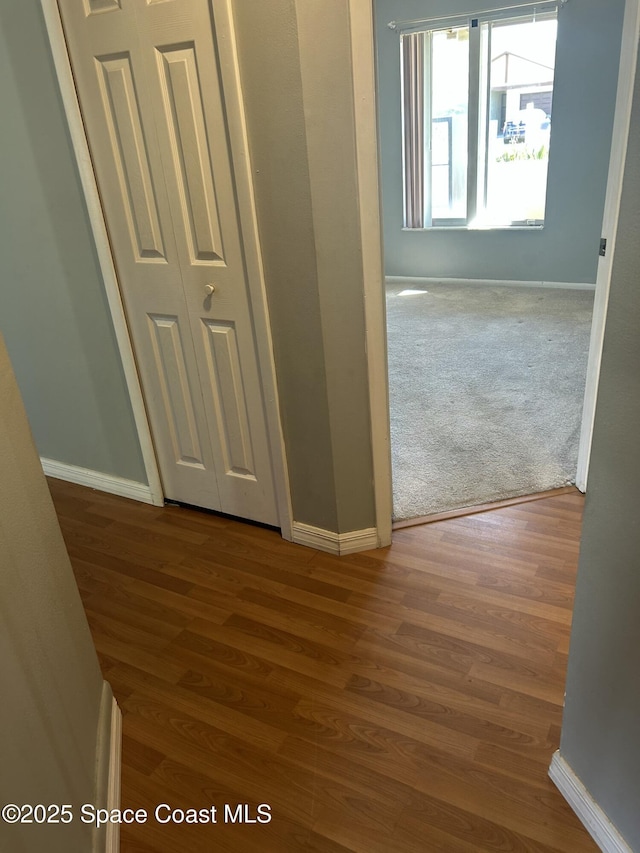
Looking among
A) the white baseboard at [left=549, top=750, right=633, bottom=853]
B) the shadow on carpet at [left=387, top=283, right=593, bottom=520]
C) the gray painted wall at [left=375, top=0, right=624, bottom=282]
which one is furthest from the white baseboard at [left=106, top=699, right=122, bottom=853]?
the gray painted wall at [left=375, top=0, right=624, bottom=282]

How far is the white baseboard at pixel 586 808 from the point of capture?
1212mm

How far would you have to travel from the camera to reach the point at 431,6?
5.09 m

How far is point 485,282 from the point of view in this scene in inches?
231

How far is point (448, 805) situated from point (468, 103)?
5.55 metres

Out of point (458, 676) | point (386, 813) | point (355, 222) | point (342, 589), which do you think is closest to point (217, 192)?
point (355, 222)

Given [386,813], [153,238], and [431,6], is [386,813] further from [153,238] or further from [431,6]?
[431,6]

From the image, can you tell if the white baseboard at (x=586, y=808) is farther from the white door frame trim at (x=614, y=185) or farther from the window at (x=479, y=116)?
the window at (x=479, y=116)

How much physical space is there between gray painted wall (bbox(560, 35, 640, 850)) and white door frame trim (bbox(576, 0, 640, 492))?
470mm

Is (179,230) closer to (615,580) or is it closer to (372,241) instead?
(372,241)

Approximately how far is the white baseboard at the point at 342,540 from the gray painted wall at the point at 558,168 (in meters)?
4.08

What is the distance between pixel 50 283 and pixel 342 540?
4.98 feet

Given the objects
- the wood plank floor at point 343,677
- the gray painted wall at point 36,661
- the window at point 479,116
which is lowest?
the wood plank floor at point 343,677

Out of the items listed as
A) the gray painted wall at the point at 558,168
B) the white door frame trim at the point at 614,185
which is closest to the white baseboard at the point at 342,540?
the white door frame trim at the point at 614,185

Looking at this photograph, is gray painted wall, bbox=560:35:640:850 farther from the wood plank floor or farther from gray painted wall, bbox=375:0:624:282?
gray painted wall, bbox=375:0:624:282
